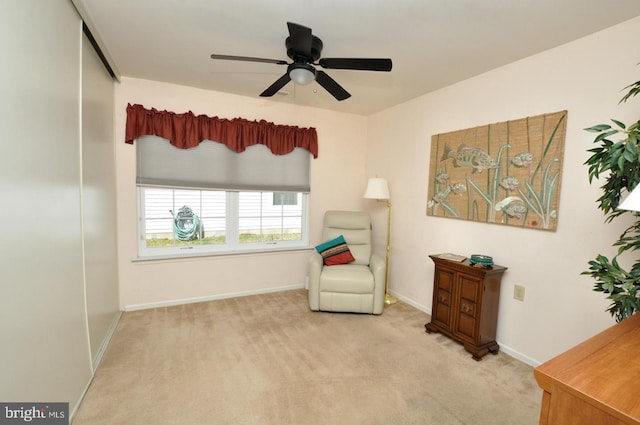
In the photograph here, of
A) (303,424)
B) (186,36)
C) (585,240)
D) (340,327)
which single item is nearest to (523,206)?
(585,240)

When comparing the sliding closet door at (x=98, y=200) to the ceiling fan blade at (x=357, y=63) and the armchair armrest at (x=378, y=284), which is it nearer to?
the ceiling fan blade at (x=357, y=63)

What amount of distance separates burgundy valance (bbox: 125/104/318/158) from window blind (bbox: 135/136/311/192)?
90mm

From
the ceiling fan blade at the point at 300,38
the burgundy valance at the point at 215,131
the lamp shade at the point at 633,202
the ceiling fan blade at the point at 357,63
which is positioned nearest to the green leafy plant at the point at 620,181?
the lamp shade at the point at 633,202

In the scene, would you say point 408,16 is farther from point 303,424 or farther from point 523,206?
point 303,424

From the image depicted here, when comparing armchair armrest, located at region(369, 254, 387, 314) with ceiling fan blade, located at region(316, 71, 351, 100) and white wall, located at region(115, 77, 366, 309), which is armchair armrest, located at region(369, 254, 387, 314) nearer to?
white wall, located at region(115, 77, 366, 309)

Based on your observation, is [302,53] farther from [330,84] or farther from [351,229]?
[351,229]

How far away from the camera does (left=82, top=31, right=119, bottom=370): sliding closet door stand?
2027mm

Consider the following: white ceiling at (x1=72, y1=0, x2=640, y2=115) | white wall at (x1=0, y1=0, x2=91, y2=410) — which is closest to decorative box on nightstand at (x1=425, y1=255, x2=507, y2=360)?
white ceiling at (x1=72, y1=0, x2=640, y2=115)

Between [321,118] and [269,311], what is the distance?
2.62 meters

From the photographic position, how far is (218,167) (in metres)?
3.44

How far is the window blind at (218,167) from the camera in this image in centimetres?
313

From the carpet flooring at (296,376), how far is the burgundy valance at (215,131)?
193 cm

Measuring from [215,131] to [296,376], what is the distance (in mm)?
2689

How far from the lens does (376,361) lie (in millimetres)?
2301
